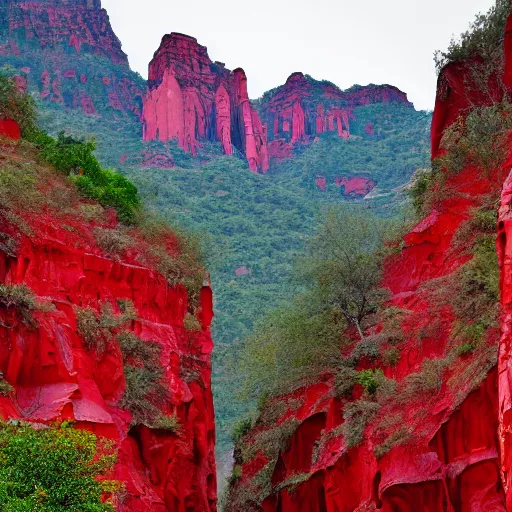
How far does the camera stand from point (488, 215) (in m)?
21.3

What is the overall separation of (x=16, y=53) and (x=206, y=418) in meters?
99.6

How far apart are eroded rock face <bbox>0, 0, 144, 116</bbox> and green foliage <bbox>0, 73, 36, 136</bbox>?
72.6 m

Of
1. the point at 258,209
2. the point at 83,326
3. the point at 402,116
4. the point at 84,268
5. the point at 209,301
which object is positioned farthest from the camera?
the point at 402,116

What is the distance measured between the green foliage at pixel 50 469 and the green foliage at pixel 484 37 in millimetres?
22288

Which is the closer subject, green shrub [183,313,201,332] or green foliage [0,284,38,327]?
green foliage [0,284,38,327]

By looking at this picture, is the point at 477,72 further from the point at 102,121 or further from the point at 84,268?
the point at 102,121

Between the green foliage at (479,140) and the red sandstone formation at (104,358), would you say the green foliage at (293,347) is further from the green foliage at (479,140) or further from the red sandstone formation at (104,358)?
the green foliage at (479,140)

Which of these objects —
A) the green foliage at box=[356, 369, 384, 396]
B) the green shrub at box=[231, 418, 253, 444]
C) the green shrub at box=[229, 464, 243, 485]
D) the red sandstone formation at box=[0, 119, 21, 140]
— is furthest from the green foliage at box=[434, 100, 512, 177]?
the red sandstone formation at box=[0, 119, 21, 140]

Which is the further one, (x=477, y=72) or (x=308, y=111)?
(x=308, y=111)

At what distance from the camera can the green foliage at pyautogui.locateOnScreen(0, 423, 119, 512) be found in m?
11.7

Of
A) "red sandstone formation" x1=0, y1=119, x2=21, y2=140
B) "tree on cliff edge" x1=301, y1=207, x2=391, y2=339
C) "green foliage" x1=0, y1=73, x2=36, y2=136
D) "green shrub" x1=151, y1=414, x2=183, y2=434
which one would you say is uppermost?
"green foliage" x1=0, y1=73, x2=36, y2=136

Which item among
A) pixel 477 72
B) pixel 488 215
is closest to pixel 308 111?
pixel 477 72

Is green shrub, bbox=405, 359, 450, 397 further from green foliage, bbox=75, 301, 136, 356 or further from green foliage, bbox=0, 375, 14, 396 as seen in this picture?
green foliage, bbox=0, 375, 14, 396

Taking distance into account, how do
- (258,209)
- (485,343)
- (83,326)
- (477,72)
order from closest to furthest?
(485,343) → (83,326) → (477,72) → (258,209)
